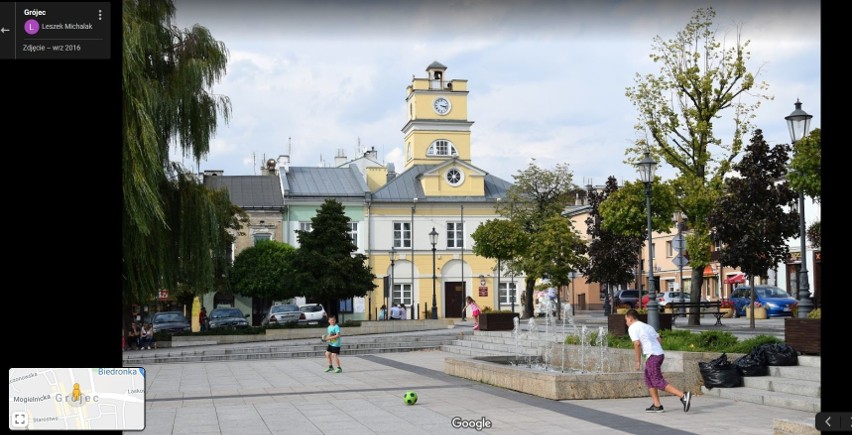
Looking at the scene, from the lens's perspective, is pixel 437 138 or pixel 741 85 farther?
pixel 437 138

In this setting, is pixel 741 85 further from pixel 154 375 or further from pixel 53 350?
pixel 53 350

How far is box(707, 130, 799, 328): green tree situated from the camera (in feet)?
98.9

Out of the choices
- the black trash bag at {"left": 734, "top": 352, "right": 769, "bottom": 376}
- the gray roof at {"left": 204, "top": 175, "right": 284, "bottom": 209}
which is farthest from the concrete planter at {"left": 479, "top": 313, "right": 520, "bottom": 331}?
the gray roof at {"left": 204, "top": 175, "right": 284, "bottom": 209}

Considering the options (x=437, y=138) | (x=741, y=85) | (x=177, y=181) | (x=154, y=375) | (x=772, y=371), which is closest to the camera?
(x=772, y=371)

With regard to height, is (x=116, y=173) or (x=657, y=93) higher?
(x=657, y=93)

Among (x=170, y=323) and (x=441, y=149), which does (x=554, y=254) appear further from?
(x=441, y=149)

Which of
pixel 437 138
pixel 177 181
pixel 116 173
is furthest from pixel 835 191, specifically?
pixel 437 138

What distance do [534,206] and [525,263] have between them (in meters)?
14.1

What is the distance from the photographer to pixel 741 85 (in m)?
29.0

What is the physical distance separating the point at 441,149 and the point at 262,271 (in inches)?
864

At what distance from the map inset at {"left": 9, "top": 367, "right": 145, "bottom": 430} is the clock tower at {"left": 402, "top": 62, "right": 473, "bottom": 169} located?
67.3 metres

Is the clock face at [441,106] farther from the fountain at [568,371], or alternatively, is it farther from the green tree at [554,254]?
the fountain at [568,371]

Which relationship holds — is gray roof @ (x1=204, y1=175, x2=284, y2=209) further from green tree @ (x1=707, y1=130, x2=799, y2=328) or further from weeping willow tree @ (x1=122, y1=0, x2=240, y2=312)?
green tree @ (x1=707, y1=130, x2=799, y2=328)

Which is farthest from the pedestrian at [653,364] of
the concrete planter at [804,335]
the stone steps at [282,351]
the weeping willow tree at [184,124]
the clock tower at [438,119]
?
the clock tower at [438,119]
